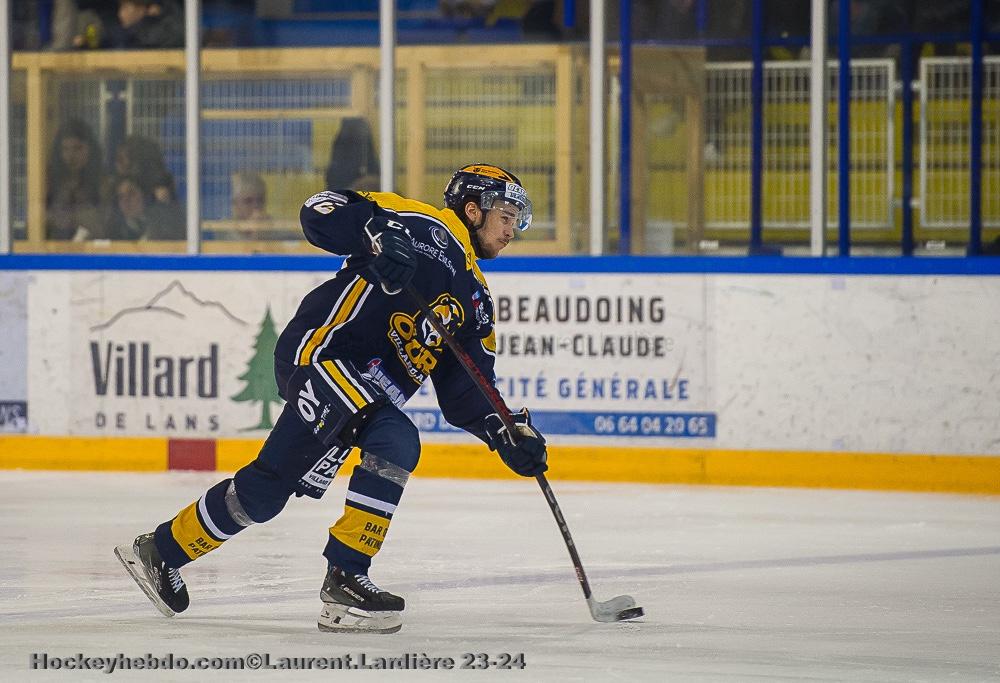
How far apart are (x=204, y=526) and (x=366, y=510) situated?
0.44 metres

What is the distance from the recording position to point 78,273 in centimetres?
795

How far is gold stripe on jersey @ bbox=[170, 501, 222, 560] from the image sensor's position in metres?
4.22

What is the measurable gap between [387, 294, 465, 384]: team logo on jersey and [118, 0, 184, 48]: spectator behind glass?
4.42 m

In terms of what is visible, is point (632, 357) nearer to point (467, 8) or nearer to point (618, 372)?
point (618, 372)

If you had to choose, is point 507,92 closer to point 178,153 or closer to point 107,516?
point 178,153

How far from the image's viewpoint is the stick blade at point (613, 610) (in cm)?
420

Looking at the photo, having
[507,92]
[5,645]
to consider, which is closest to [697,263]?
[507,92]

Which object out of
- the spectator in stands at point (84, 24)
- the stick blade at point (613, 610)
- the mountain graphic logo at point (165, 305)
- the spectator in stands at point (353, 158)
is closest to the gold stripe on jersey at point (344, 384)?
the stick blade at point (613, 610)

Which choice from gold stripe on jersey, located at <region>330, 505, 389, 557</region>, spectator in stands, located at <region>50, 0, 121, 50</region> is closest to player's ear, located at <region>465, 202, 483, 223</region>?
gold stripe on jersey, located at <region>330, 505, 389, 557</region>

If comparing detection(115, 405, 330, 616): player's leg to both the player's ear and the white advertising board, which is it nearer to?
the player's ear

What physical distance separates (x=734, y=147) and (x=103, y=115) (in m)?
2.92

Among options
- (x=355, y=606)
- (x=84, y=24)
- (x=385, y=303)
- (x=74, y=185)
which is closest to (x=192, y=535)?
(x=355, y=606)

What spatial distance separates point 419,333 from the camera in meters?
4.21

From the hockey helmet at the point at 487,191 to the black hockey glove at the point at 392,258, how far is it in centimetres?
30
